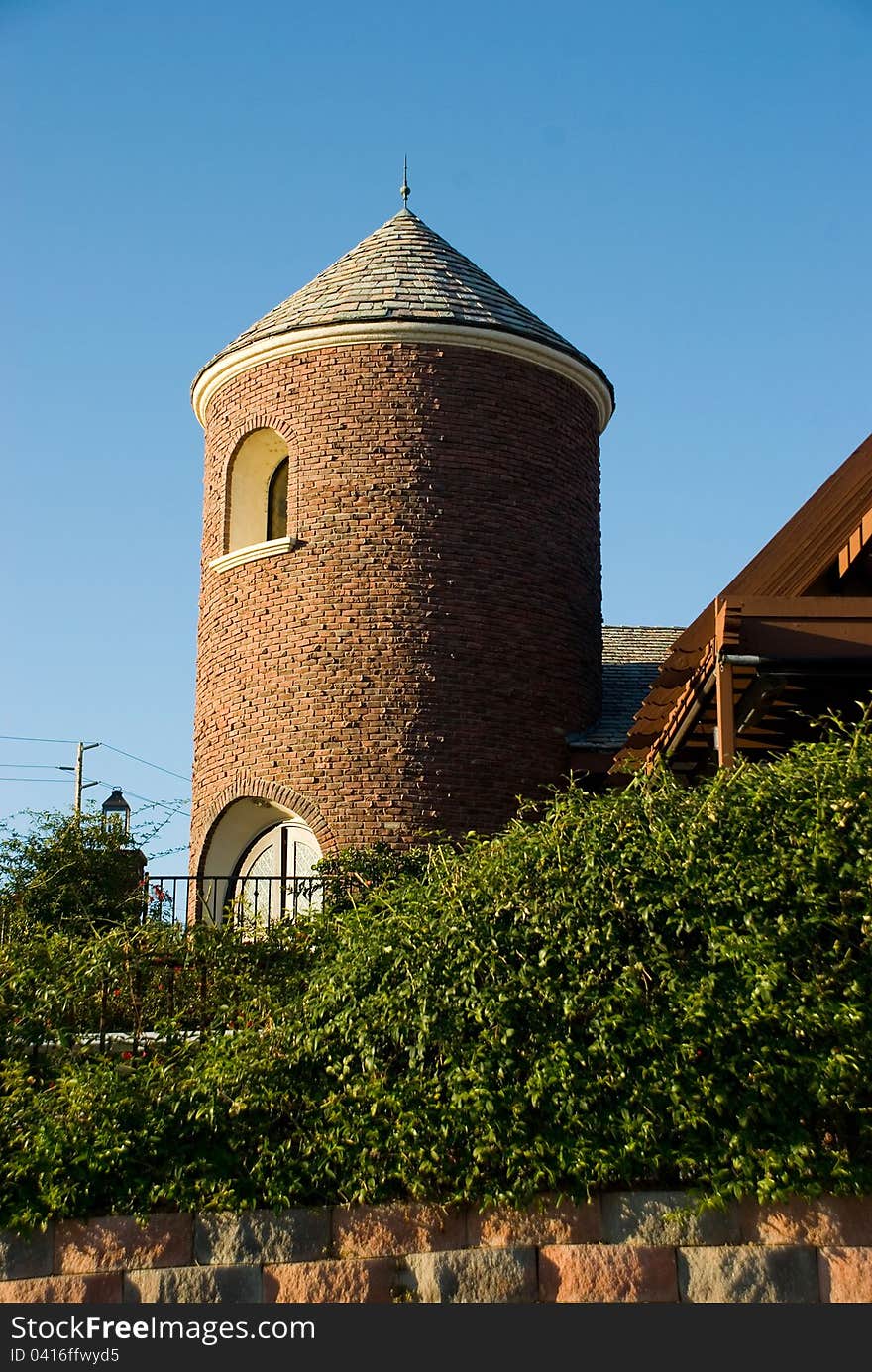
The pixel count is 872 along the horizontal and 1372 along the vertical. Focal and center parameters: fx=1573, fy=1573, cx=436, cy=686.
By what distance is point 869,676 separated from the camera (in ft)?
35.6

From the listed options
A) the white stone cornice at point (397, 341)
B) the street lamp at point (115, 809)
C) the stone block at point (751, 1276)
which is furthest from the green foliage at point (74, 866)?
the stone block at point (751, 1276)

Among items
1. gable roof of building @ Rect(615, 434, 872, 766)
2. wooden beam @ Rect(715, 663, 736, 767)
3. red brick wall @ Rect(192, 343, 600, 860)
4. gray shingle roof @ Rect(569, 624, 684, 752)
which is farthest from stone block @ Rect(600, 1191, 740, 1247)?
gray shingle roof @ Rect(569, 624, 684, 752)

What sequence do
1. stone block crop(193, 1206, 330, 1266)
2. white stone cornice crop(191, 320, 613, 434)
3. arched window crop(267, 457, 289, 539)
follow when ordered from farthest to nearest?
arched window crop(267, 457, 289, 539), white stone cornice crop(191, 320, 613, 434), stone block crop(193, 1206, 330, 1266)

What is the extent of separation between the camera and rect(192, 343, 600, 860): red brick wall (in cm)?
1548

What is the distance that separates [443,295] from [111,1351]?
39.2ft

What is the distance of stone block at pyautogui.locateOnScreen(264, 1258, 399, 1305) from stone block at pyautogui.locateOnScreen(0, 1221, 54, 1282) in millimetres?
1167

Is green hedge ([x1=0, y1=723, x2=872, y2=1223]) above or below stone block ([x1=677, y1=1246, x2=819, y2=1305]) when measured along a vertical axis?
above

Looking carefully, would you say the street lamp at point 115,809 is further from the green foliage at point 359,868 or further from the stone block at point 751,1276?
the stone block at point 751,1276

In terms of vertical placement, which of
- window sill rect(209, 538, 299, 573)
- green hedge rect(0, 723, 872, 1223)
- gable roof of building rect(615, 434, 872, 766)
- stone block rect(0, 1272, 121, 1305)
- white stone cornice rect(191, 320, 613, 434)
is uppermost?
white stone cornice rect(191, 320, 613, 434)

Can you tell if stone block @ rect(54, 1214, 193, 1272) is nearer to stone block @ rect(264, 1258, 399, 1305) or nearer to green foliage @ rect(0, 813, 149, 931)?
stone block @ rect(264, 1258, 399, 1305)

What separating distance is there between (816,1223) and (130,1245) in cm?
349

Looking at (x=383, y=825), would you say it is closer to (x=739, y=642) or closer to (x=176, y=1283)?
(x=739, y=642)

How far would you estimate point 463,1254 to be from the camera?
795cm

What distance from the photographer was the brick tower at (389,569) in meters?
15.5
